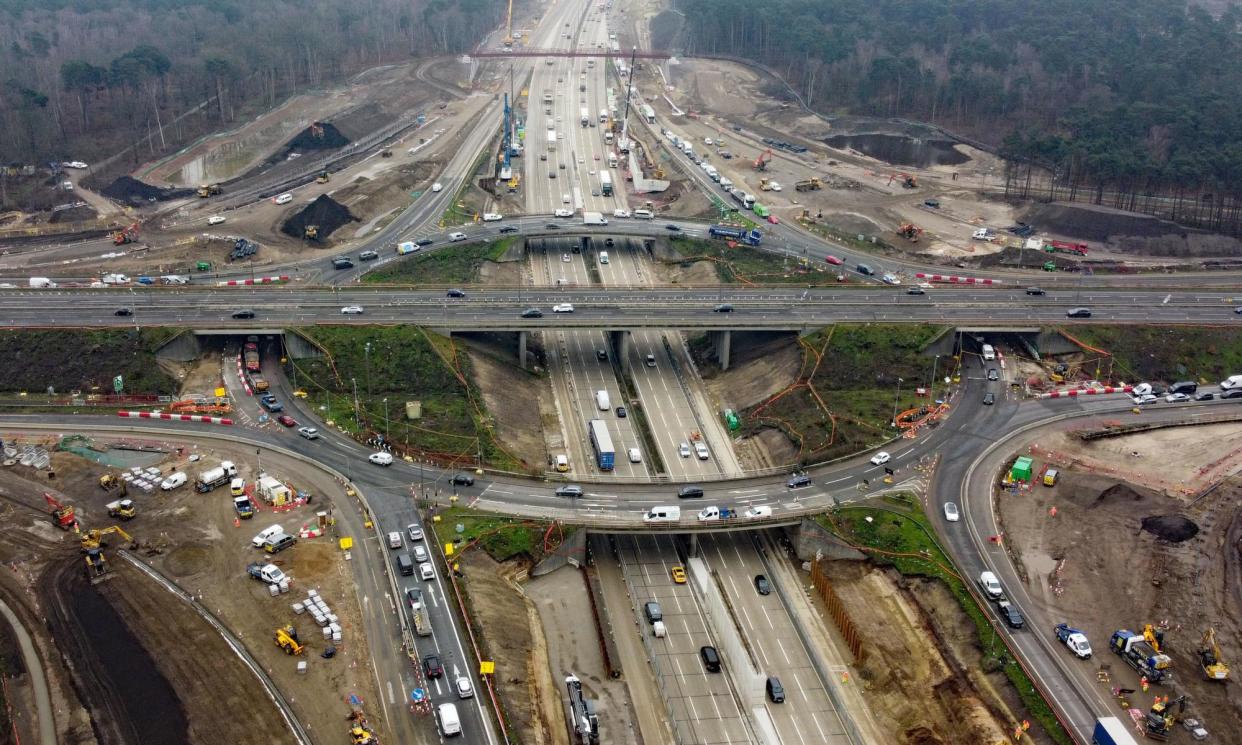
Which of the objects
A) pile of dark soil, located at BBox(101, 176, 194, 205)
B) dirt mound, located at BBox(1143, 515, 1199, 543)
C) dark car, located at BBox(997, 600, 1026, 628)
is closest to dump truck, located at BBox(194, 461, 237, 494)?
dark car, located at BBox(997, 600, 1026, 628)

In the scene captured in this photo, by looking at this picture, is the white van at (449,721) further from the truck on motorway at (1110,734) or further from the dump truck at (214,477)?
the truck on motorway at (1110,734)

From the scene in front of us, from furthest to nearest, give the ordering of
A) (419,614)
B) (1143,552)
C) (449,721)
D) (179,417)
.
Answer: (179,417), (1143,552), (419,614), (449,721)

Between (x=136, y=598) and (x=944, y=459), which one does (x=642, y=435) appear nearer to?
(x=944, y=459)

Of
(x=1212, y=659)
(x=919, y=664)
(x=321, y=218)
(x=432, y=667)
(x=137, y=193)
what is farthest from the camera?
(x=137, y=193)

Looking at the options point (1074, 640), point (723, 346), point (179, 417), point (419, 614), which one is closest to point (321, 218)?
point (179, 417)

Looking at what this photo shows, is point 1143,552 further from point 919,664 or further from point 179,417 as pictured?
point 179,417

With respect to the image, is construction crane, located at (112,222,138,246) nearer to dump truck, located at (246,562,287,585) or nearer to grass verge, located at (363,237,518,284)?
grass verge, located at (363,237,518,284)

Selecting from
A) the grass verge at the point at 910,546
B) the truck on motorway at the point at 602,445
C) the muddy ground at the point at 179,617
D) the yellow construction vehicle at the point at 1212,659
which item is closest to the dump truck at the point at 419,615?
the muddy ground at the point at 179,617
